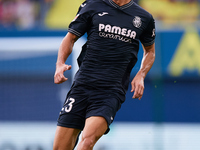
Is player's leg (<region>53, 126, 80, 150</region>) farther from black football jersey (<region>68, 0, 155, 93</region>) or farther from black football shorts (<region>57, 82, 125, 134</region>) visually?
black football jersey (<region>68, 0, 155, 93</region>)

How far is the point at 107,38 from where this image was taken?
4.14 meters

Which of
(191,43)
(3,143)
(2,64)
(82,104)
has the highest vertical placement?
(82,104)

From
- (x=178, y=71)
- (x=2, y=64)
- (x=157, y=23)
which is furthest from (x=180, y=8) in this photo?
(x=2, y=64)

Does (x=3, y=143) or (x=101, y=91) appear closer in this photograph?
(x=101, y=91)

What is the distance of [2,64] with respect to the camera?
8.39m

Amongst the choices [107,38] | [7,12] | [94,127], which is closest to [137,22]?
[107,38]

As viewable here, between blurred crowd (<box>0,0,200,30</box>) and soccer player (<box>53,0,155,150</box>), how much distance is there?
15.7 ft

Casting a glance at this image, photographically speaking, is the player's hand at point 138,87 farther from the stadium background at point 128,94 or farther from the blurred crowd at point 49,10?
the blurred crowd at point 49,10

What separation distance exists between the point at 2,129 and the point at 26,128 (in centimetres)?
53

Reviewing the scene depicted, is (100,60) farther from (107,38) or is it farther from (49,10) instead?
(49,10)

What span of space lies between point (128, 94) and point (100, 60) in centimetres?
385

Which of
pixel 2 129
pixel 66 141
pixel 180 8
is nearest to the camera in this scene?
pixel 66 141

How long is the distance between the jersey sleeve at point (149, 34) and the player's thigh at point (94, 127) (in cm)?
112

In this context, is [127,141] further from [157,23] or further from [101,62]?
[101,62]
